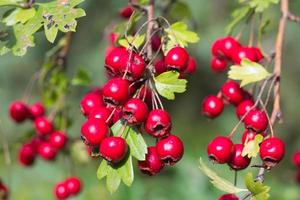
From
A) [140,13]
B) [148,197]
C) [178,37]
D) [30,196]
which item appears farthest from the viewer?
[30,196]

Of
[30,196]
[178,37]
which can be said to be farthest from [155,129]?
[30,196]

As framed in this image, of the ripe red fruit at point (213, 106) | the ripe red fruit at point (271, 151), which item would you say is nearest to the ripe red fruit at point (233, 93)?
the ripe red fruit at point (213, 106)

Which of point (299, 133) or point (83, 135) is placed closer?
point (83, 135)

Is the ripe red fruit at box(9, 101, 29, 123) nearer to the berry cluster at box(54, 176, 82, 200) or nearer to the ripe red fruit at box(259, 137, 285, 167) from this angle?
the berry cluster at box(54, 176, 82, 200)

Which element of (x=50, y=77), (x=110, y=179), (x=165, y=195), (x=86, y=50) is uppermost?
(x=110, y=179)

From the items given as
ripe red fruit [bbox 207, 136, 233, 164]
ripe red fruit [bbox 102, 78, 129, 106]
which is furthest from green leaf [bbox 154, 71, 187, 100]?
ripe red fruit [bbox 207, 136, 233, 164]

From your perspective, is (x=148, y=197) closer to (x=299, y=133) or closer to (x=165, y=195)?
(x=165, y=195)

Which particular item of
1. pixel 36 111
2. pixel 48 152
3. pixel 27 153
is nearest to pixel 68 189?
pixel 48 152

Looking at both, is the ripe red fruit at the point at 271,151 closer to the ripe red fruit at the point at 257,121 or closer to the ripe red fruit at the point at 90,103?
the ripe red fruit at the point at 257,121

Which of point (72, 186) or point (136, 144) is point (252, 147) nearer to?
point (136, 144)
